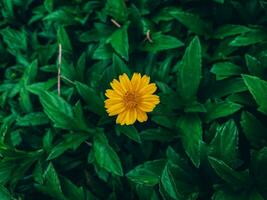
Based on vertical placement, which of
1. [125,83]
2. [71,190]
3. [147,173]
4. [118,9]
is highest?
[118,9]

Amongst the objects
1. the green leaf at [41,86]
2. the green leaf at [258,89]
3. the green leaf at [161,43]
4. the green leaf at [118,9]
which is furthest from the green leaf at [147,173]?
the green leaf at [118,9]

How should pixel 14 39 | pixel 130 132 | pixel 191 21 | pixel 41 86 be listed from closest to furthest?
1. pixel 130 132
2. pixel 191 21
3. pixel 41 86
4. pixel 14 39

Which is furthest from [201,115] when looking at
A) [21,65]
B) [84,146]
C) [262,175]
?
[21,65]

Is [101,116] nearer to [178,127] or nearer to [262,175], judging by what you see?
[178,127]

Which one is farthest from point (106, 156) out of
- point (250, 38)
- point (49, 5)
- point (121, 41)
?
point (49, 5)

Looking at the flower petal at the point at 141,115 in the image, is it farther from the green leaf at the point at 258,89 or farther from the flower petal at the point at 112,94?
the green leaf at the point at 258,89

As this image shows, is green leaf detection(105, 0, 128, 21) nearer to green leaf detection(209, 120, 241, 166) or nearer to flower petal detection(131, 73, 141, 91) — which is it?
flower petal detection(131, 73, 141, 91)

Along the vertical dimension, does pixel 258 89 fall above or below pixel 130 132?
above

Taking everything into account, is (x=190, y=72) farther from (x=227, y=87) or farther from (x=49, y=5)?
(x=49, y=5)
